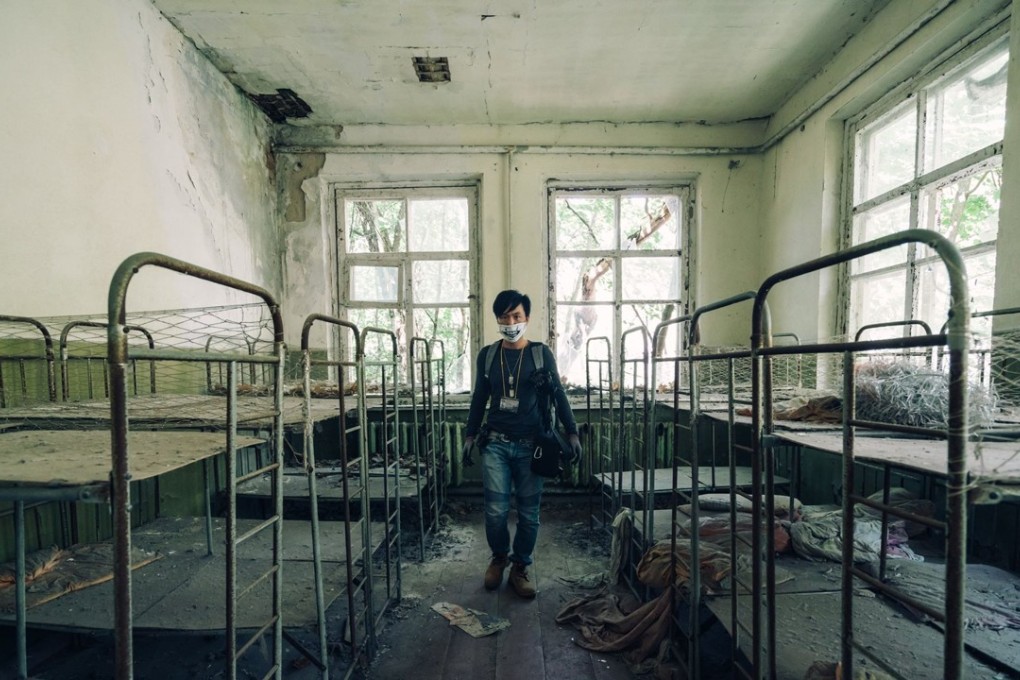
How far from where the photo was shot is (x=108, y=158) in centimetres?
279

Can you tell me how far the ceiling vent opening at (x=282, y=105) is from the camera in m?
4.20

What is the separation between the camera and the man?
109 inches

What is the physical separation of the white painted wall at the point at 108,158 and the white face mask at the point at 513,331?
2.38m

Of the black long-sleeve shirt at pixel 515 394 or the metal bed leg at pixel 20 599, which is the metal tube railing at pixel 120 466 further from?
the black long-sleeve shirt at pixel 515 394

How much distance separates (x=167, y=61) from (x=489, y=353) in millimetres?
3100

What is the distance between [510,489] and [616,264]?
297 centimetres

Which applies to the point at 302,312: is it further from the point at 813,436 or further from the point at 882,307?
the point at 882,307

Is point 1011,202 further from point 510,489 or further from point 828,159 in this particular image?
point 510,489

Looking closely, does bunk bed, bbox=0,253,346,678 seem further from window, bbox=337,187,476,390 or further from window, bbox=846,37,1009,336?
window, bbox=846,37,1009,336

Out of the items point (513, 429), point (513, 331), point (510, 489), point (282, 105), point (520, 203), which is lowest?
point (510, 489)

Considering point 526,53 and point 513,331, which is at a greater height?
point 526,53

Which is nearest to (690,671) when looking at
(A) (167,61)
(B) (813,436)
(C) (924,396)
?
(B) (813,436)

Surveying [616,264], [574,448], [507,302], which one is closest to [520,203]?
[616,264]

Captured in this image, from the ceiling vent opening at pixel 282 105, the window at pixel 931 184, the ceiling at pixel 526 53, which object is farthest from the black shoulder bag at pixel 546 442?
the ceiling vent opening at pixel 282 105
